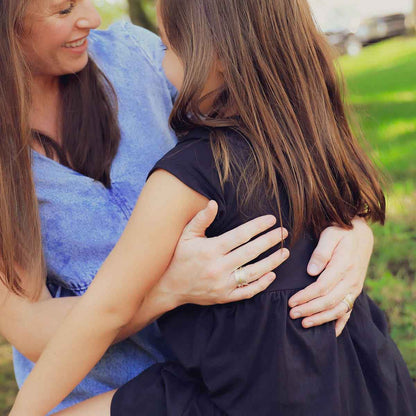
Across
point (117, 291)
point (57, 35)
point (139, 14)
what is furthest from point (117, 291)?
point (139, 14)

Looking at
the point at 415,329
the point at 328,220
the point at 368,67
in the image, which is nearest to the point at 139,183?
the point at 328,220

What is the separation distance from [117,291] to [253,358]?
397 millimetres

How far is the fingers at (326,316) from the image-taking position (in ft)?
5.68

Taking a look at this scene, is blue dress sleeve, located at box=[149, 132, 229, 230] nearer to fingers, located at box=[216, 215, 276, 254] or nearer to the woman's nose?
fingers, located at box=[216, 215, 276, 254]

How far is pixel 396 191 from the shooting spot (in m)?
4.82

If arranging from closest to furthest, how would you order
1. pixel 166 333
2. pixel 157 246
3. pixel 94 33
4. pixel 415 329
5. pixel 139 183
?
pixel 157 246 → pixel 166 333 → pixel 139 183 → pixel 94 33 → pixel 415 329

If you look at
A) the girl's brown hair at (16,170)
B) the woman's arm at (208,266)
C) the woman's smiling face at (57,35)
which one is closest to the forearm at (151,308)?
the woman's arm at (208,266)

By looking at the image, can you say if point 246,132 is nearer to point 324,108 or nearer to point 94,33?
point 324,108

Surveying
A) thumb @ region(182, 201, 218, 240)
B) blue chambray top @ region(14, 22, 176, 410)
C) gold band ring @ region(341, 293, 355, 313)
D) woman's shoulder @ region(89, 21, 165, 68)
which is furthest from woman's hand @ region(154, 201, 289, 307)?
woman's shoulder @ region(89, 21, 165, 68)

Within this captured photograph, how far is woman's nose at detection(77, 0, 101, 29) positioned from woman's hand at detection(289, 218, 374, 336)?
38.4 inches

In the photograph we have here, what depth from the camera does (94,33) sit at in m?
2.41

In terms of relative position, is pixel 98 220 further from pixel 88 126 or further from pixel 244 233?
pixel 244 233

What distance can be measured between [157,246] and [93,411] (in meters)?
0.50

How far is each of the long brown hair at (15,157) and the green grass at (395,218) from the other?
40.7 inches
